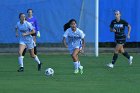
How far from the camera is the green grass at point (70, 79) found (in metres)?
12.9

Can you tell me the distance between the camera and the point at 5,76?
1595cm

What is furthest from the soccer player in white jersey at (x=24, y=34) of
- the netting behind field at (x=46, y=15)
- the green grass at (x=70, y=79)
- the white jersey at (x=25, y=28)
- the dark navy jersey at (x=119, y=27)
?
the netting behind field at (x=46, y=15)

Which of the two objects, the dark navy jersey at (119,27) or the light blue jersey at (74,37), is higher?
the dark navy jersey at (119,27)

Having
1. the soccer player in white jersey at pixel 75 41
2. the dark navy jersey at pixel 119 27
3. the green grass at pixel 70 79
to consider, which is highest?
the dark navy jersey at pixel 119 27

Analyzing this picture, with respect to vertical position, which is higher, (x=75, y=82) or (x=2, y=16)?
(x=2, y=16)

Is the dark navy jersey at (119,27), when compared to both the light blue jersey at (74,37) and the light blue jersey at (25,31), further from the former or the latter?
the light blue jersey at (25,31)

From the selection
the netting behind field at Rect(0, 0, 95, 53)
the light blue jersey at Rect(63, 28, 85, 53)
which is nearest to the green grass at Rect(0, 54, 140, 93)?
the light blue jersey at Rect(63, 28, 85, 53)

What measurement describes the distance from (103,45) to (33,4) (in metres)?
4.01

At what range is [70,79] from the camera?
15055mm

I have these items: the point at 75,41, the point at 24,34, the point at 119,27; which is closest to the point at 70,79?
the point at 75,41

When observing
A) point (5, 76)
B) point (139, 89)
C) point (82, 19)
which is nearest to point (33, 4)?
point (82, 19)

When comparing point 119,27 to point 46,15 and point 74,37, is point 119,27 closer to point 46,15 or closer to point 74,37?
point 74,37

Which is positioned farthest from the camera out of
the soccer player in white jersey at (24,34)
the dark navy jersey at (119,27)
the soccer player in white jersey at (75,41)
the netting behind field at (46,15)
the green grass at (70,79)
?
the netting behind field at (46,15)

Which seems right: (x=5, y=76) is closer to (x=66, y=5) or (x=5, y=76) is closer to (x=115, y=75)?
(x=115, y=75)
